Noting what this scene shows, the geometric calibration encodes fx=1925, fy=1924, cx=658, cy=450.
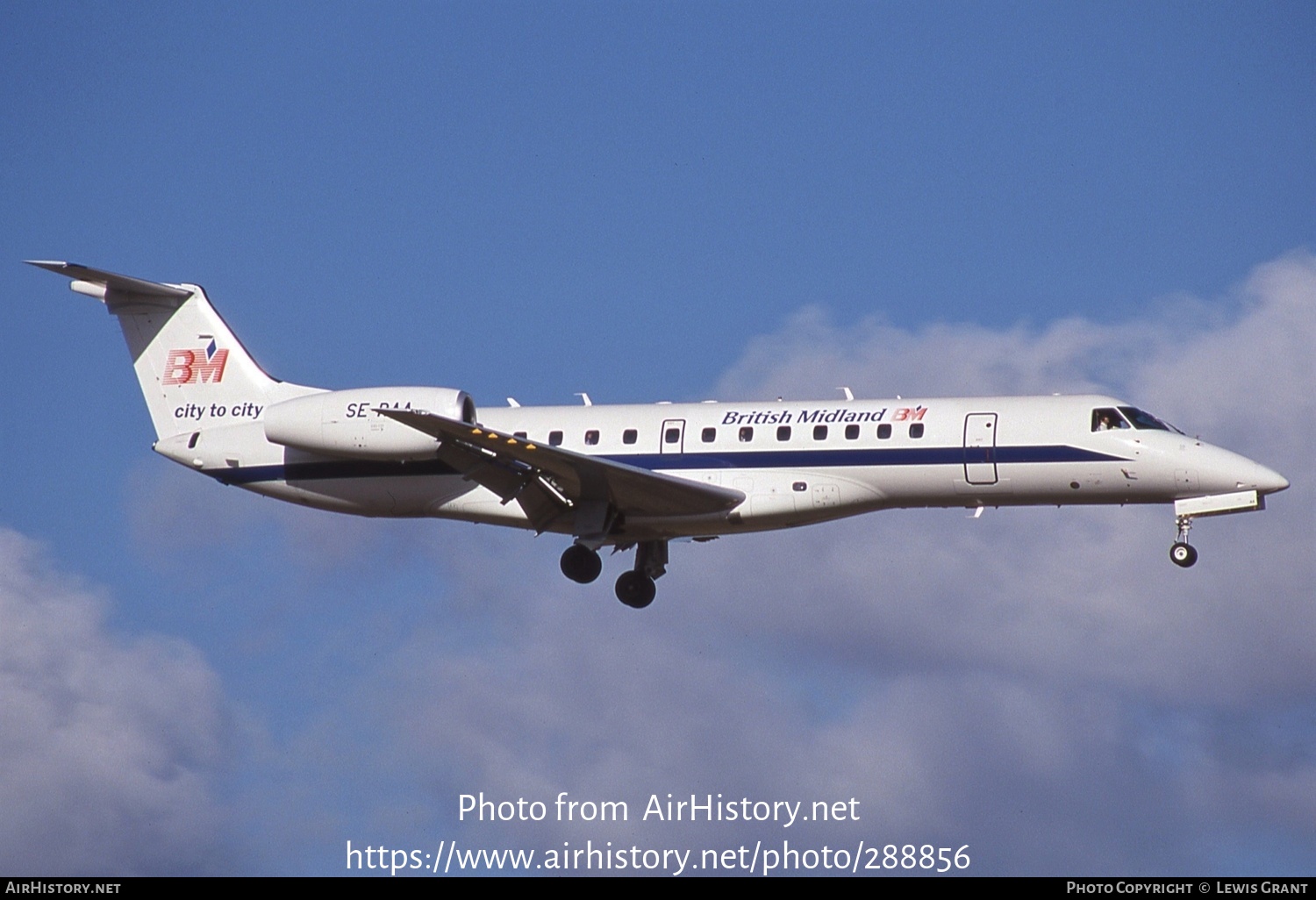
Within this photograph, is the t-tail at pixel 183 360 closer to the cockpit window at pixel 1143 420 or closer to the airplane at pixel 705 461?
the airplane at pixel 705 461

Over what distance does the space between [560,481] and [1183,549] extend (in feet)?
31.5

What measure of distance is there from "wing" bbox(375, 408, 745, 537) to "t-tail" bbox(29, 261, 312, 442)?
478 centimetres

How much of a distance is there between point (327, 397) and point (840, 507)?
8262 millimetres

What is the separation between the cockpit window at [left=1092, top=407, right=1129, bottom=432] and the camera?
29.4 meters

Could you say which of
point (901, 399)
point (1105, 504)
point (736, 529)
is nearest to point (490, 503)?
point (736, 529)

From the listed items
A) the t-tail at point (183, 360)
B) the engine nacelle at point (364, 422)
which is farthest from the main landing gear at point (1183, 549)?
the t-tail at point (183, 360)

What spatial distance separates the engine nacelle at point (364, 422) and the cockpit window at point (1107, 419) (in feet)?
31.6

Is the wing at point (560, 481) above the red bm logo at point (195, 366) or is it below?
below

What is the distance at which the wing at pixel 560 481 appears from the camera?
28.8 m

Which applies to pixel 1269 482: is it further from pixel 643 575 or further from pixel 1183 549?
pixel 643 575

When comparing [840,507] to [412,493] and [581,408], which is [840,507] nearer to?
[581,408]
